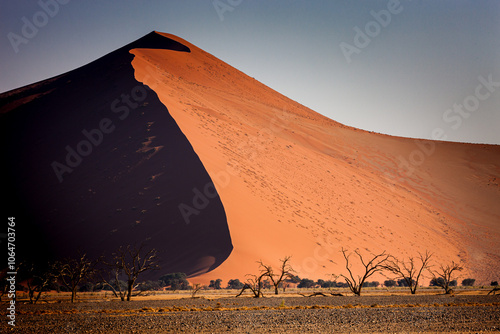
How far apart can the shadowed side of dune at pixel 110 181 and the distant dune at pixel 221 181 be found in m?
0.19

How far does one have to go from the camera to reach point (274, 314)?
18.9m

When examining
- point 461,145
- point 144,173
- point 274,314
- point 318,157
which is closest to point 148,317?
point 274,314

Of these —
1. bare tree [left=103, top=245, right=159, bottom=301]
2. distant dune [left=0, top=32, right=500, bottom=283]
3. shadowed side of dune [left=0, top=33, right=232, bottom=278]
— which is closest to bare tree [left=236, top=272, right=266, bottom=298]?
distant dune [left=0, top=32, right=500, bottom=283]

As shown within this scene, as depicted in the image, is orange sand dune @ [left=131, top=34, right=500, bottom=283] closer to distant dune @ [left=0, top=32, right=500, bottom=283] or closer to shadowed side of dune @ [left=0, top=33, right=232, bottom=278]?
distant dune @ [left=0, top=32, right=500, bottom=283]

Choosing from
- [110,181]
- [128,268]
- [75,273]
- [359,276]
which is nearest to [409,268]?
[359,276]

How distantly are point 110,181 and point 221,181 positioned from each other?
15.2 metres

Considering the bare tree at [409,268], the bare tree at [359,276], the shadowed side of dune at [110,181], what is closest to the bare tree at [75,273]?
the shadowed side of dune at [110,181]

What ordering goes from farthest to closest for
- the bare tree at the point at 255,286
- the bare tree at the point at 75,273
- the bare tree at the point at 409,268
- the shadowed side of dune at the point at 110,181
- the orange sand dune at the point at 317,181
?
the orange sand dune at the point at 317,181
the shadowed side of dune at the point at 110,181
the bare tree at the point at 409,268
the bare tree at the point at 255,286
the bare tree at the point at 75,273

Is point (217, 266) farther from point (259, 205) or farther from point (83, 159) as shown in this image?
point (83, 159)

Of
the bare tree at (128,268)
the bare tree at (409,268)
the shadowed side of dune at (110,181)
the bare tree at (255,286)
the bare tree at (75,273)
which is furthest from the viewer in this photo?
the shadowed side of dune at (110,181)

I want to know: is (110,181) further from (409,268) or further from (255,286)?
(409,268)

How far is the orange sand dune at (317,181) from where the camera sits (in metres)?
49.7

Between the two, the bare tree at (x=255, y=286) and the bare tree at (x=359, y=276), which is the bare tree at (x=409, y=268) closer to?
the bare tree at (x=359, y=276)

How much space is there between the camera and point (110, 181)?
58.5 m
